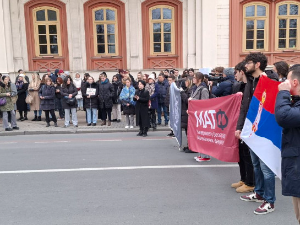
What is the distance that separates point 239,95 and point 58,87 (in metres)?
9.13

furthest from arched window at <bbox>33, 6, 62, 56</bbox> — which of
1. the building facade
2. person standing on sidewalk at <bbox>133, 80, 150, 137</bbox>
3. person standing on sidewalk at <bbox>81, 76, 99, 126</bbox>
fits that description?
person standing on sidewalk at <bbox>133, 80, 150, 137</bbox>

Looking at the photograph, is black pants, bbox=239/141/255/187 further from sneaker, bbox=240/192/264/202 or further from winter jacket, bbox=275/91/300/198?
winter jacket, bbox=275/91/300/198

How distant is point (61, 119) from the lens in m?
14.7

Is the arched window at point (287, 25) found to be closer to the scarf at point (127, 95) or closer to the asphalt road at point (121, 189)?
the scarf at point (127, 95)

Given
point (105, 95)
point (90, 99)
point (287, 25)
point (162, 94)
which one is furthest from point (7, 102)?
point (287, 25)

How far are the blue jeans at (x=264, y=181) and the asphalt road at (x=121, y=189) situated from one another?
21cm

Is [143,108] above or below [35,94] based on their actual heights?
below

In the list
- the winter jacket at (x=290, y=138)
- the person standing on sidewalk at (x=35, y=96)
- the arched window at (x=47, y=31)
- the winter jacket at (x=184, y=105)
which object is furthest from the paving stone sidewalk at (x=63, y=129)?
the winter jacket at (x=290, y=138)

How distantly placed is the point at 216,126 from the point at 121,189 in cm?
212

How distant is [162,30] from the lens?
19172mm

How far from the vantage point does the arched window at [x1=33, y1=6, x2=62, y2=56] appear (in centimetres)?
1880

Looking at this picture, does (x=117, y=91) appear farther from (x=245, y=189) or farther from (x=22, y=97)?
(x=245, y=189)

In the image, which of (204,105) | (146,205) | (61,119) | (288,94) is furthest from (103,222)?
(61,119)

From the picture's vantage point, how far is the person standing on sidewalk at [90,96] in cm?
1271
